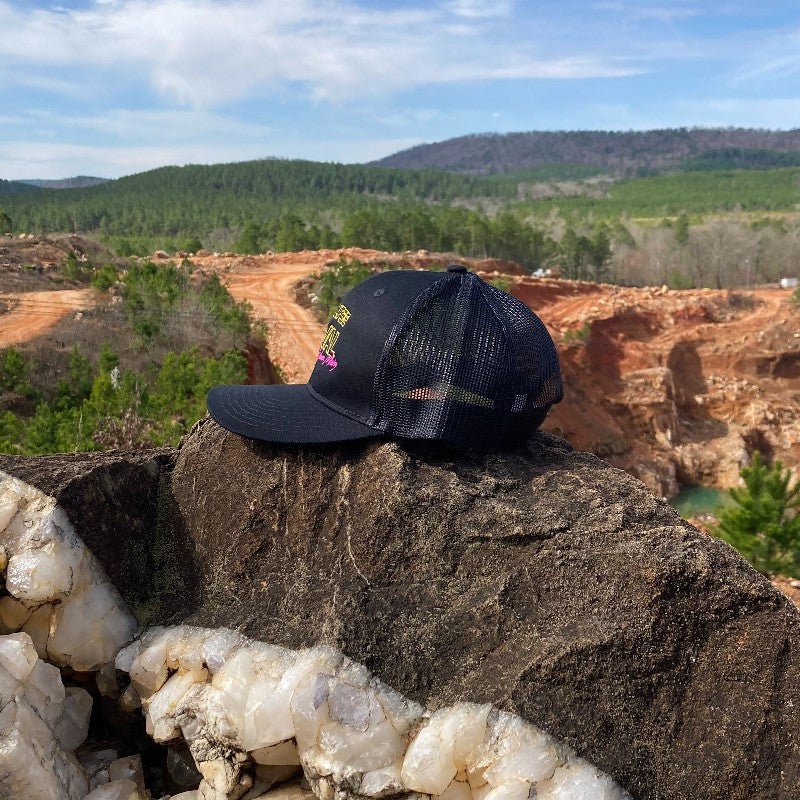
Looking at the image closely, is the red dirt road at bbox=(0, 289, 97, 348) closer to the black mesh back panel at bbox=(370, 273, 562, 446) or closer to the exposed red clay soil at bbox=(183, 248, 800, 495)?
the exposed red clay soil at bbox=(183, 248, 800, 495)

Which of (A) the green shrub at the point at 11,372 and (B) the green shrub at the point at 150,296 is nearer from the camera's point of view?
(A) the green shrub at the point at 11,372

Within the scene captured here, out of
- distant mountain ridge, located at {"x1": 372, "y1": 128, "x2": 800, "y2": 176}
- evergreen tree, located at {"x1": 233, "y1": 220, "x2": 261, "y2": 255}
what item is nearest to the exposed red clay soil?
evergreen tree, located at {"x1": 233, "y1": 220, "x2": 261, "y2": 255}

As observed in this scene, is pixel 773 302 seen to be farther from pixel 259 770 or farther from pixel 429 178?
pixel 429 178

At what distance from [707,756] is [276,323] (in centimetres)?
1451

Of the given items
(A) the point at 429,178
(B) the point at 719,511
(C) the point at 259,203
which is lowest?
(B) the point at 719,511

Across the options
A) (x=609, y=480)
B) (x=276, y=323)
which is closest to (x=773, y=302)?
(x=276, y=323)

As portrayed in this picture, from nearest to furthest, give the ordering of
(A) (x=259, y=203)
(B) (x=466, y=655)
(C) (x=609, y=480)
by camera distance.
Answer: (B) (x=466, y=655) → (C) (x=609, y=480) → (A) (x=259, y=203)

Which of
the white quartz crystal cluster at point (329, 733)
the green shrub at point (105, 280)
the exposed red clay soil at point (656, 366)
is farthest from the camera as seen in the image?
the exposed red clay soil at point (656, 366)

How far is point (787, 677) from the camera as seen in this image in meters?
1.67

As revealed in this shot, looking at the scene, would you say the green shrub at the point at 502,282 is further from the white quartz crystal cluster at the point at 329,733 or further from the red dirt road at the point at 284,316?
Answer: the white quartz crystal cluster at the point at 329,733

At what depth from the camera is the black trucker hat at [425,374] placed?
2012mm

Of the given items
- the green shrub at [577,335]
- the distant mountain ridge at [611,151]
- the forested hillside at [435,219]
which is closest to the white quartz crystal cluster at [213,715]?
the green shrub at [577,335]

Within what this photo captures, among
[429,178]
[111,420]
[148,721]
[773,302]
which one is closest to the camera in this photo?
[148,721]

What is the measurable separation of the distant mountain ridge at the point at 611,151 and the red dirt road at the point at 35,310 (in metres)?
131
